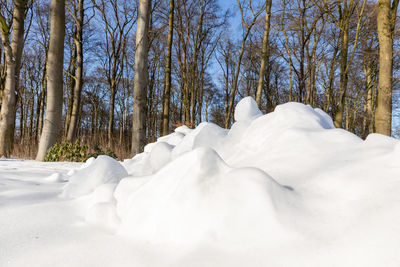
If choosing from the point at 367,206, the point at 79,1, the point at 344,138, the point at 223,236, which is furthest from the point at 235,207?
the point at 79,1

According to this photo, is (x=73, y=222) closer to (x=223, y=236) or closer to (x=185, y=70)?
(x=223, y=236)

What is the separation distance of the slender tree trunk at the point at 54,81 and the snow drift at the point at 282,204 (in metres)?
4.38

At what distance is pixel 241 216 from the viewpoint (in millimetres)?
602

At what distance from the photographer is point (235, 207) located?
0.62 meters

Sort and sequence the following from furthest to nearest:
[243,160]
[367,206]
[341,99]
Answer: [341,99], [243,160], [367,206]

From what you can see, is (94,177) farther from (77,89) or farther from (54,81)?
(77,89)

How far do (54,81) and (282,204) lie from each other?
5.19 metres

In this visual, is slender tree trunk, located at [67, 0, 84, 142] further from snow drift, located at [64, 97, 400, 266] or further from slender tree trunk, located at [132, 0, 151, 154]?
snow drift, located at [64, 97, 400, 266]

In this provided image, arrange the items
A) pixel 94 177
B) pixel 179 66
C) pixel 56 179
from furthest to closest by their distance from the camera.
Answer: pixel 179 66
pixel 56 179
pixel 94 177

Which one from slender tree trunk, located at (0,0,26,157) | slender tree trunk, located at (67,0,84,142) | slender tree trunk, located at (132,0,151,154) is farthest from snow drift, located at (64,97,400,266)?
slender tree trunk, located at (67,0,84,142)

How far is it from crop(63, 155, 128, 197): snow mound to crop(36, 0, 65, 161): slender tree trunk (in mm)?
3996

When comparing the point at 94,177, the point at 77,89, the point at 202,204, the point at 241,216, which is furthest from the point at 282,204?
the point at 77,89

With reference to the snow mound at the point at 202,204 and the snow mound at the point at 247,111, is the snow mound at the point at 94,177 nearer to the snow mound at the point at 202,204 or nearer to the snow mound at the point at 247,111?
the snow mound at the point at 202,204

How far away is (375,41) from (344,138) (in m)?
13.2
